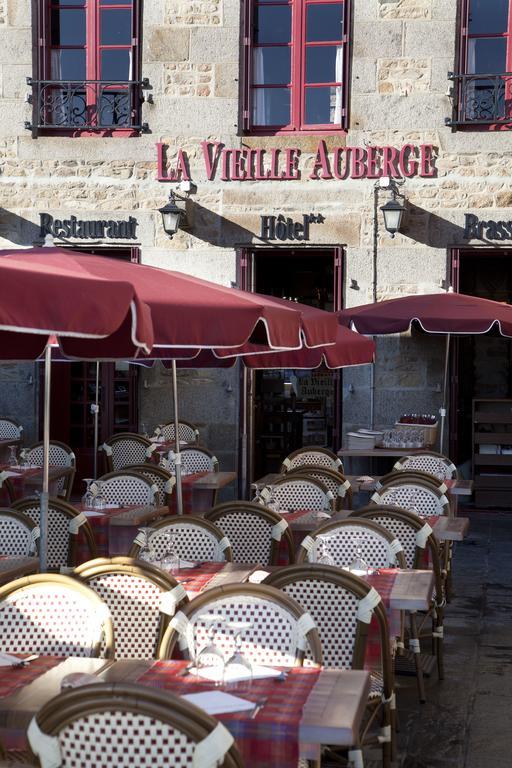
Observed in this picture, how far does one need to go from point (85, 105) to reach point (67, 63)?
0.61 metres

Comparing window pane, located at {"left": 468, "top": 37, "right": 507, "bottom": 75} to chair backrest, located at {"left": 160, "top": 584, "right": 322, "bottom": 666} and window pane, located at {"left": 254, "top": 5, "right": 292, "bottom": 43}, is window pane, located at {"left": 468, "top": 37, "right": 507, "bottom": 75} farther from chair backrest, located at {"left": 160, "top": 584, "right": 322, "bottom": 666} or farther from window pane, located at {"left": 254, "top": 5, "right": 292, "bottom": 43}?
chair backrest, located at {"left": 160, "top": 584, "right": 322, "bottom": 666}

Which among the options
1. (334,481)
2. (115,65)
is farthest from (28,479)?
(115,65)

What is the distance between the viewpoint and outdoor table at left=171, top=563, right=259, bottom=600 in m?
5.54

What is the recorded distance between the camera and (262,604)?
14.3ft

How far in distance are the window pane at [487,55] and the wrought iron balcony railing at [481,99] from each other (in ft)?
0.66

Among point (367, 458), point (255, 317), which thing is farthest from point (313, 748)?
point (367, 458)

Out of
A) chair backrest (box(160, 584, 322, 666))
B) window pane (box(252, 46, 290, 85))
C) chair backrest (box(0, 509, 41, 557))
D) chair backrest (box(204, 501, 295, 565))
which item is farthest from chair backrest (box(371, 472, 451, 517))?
window pane (box(252, 46, 290, 85))

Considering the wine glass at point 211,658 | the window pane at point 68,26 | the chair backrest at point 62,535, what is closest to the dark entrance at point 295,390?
the window pane at point 68,26

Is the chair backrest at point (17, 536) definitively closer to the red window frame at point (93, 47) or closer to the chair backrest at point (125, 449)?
the chair backrest at point (125, 449)

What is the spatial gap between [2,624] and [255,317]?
6.72ft

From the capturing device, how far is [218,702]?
3617mm

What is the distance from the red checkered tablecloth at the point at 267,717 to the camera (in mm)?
3461

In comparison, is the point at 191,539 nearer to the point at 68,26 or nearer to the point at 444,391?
the point at 444,391

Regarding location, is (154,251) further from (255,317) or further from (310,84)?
(255,317)
